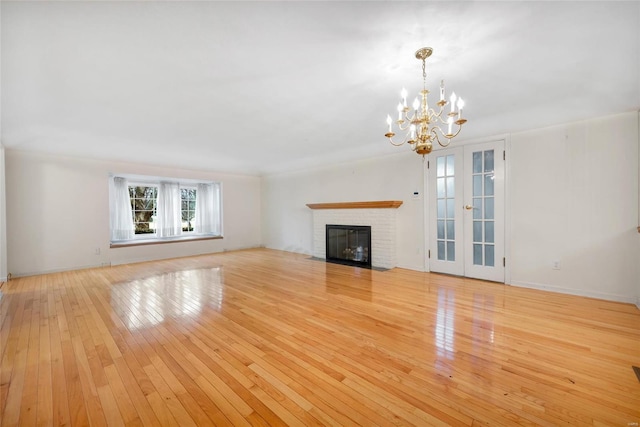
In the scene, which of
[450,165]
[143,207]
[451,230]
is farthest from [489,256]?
[143,207]

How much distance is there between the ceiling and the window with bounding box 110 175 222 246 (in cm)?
261

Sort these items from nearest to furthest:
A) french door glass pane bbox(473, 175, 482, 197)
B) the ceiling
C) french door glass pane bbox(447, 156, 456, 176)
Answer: the ceiling
french door glass pane bbox(473, 175, 482, 197)
french door glass pane bbox(447, 156, 456, 176)

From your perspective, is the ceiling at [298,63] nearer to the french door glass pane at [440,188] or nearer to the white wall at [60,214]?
the french door glass pane at [440,188]

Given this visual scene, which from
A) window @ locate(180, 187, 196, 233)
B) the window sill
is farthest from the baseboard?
window @ locate(180, 187, 196, 233)

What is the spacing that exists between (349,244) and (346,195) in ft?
3.83

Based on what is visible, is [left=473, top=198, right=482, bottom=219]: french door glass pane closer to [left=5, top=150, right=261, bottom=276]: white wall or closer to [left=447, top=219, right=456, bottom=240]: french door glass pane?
[left=447, top=219, right=456, bottom=240]: french door glass pane

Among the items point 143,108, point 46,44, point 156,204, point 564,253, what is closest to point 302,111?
point 143,108

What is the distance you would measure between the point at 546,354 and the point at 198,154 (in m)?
5.87

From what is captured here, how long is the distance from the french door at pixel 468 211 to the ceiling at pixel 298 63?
0.56 m

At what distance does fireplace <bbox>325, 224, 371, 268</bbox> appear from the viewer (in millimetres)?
5406

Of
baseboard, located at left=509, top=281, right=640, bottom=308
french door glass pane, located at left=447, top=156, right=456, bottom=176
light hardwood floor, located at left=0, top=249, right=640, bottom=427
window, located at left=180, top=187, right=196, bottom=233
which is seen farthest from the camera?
window, located at left=180, top=187, right=196, bottom=233

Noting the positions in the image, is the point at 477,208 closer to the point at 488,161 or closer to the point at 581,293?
the point at 488,161

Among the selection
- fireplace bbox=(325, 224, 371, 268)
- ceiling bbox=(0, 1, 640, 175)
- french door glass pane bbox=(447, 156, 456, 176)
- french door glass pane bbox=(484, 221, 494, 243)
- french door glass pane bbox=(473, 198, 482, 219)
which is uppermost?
ceiling bbox=(0, 1, 640, 175)

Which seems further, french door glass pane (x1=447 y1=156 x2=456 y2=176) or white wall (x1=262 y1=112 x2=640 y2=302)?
french door glass pane (x1=447 y1=156 x2=456 y2=176)
